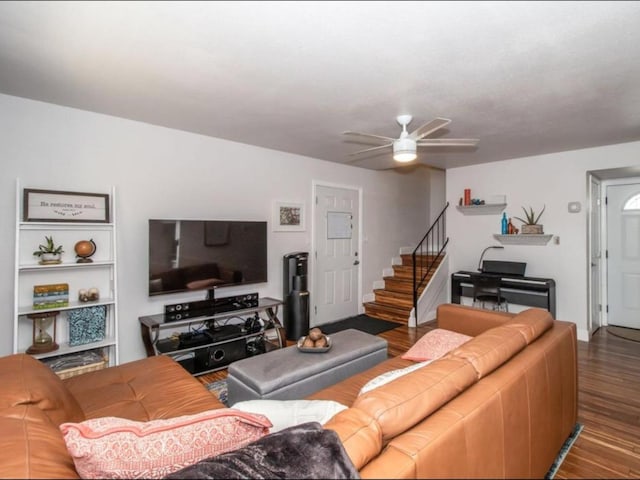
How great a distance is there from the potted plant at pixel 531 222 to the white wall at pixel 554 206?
0.19 ft

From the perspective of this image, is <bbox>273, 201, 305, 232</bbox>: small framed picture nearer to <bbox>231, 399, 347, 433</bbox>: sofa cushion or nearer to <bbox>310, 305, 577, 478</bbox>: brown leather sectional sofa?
<bbox>310, 305, 577, 478</bbox>: brown leather sectional sofa

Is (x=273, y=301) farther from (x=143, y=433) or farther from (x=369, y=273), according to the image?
(x=143, y=433)

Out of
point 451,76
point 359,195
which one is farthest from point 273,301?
point 451,76

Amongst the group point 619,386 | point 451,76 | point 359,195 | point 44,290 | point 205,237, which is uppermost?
point 451,76

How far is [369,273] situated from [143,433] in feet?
16.1

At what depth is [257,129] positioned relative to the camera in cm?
349

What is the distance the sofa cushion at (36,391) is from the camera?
1.43 m

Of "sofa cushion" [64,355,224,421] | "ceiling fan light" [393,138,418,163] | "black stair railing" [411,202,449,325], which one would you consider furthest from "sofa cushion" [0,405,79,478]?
"black stair railing" [411,202,449,325]

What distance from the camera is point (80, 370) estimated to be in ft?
9.02

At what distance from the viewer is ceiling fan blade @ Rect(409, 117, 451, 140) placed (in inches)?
97.2

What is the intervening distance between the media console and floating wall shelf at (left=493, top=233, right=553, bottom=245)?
3526 millimetres

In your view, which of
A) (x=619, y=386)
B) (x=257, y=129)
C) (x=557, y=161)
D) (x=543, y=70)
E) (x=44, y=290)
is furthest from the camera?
(x=557, y=161)

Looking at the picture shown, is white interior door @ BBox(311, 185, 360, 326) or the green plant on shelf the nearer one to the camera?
the green plant on shelf

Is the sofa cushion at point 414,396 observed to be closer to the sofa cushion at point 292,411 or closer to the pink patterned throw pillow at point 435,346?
the sofa cushion at point 292,411
